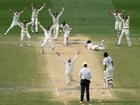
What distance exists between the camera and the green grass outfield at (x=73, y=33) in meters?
29.8

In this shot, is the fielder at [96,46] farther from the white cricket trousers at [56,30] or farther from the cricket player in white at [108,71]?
the cricket player in white at [108,71]

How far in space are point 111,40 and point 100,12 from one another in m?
7.44

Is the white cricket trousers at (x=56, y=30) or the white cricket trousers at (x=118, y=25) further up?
the white cricket trousers at (x=118, y=25)

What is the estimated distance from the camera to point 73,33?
43.6m

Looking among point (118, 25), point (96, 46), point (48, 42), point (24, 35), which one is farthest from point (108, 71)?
point (118, 25)

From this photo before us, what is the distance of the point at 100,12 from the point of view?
159ft

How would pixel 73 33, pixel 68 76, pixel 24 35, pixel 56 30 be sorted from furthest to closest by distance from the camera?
pixel 73 33 → pixel 56 30 → pixel 24 35 → pixel 68 76

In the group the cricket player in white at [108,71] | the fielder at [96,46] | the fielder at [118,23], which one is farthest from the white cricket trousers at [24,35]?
the cricket player in white at [108,71]

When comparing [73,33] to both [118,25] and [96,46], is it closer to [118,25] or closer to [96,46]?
[118,25]

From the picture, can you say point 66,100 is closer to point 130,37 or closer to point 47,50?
point 47,50

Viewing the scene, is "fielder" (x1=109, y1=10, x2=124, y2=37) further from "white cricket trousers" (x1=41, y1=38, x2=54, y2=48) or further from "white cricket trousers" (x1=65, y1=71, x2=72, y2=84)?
"white cricket trousers" (x1=65, y1=71, x2=72, y2=84)

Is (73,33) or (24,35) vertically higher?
(73,33)

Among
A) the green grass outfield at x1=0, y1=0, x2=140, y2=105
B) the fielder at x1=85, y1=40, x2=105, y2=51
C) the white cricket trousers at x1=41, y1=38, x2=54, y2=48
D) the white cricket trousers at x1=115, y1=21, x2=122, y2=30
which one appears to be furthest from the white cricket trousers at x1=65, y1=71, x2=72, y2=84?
the white cricket trousers at x1=115, y1=21, x2=122, y2=30

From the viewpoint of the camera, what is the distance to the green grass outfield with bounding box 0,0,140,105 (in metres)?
29.8
